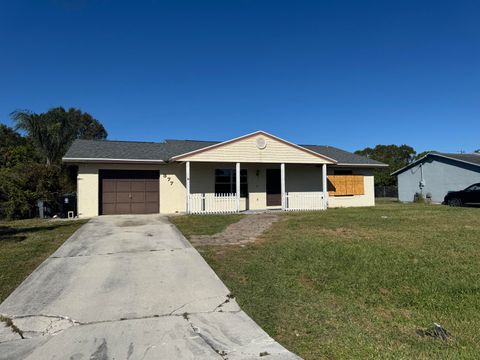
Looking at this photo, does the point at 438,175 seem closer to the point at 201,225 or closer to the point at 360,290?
the point at 201,225

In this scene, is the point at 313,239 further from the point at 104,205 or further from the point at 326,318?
the point at 104,205

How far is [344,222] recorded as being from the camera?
12211 mm

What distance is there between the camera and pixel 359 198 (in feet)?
69.4

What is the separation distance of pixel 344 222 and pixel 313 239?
13.0 ft

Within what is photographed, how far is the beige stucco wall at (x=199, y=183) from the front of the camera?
51.4 ft

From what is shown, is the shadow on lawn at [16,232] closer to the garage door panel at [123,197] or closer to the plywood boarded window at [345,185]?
the garage door panel at [123,197]

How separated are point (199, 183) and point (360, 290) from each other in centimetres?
1313

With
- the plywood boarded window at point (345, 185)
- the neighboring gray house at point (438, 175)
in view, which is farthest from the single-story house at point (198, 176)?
the neighboring gray house at point (438, 175)

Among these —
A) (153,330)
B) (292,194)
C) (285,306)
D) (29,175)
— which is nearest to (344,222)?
(292,194)

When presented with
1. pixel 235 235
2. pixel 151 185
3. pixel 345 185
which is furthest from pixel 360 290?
pixel 345 185

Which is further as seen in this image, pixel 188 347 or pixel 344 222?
pixel 344 222

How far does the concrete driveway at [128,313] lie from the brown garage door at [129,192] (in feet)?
30.0

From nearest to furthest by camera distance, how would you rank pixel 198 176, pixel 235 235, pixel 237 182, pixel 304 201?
pixel 235 235 → pixel 237 182 → pixel 198 176 → pixel 304 201

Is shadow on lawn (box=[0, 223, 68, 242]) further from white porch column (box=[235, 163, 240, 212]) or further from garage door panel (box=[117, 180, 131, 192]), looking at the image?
white porch column (box=[235, 163, 240, 212])
